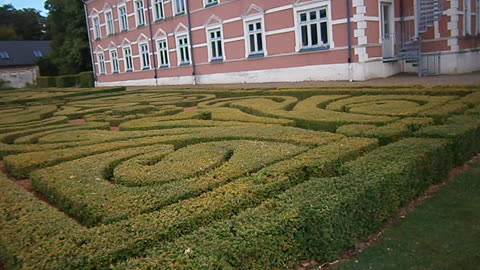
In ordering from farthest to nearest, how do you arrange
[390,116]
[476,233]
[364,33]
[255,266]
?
[364,33] → [390,116] → [476,233] → [255,266]

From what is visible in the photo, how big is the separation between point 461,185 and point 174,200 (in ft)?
11.8

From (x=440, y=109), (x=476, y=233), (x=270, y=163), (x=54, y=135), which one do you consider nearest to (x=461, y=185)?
(x=476, y=233)

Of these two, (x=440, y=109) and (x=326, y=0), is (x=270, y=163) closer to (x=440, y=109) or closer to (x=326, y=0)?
(x=440, y=109)

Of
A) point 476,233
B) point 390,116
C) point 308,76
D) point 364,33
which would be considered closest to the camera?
point 476,233

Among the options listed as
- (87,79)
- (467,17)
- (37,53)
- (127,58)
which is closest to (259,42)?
(467,17)

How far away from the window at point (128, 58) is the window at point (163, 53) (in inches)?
194

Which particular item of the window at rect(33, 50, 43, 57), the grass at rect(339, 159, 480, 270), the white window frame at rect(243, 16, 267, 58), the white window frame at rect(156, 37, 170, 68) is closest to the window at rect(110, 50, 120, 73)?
the white window frame at rect(156, 37, 170, 68)

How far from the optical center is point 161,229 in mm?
3240

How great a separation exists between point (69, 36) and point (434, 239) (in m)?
47.9

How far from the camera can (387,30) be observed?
19.5 metres

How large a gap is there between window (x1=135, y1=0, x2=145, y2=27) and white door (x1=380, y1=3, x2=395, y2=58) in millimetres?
19227

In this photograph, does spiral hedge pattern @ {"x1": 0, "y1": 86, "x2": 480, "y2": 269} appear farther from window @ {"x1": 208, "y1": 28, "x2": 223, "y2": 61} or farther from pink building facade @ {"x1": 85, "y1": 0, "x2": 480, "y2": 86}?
window @ {"x1": 208, "y1": 28, "x2": 223, "y2": 61}

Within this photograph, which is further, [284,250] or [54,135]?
[54,135]

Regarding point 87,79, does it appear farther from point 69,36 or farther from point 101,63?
point 69,36
